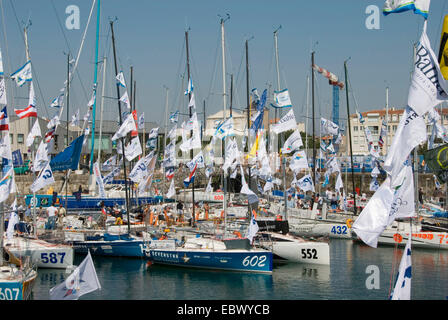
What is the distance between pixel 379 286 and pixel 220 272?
23.3 feet

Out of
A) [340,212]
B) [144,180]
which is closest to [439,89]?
[144,180]

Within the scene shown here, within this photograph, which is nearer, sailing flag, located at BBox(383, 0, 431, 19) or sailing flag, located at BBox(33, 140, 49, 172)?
sailing flag, located at BBox(383, 0, 431, 19)

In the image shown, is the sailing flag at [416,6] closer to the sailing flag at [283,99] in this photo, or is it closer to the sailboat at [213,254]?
the sailboat at [213,254]

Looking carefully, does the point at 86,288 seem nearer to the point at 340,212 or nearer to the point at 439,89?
the point at 439,89

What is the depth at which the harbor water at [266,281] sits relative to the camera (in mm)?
22859

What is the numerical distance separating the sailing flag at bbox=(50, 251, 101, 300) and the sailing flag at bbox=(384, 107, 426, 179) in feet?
23.4

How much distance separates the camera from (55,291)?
13688mm

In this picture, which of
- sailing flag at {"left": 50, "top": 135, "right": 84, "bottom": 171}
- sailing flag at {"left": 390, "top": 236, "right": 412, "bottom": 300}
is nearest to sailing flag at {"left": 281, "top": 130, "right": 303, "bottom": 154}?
sailing flag at {"left": 50, "top": 135, "right": 84, "bottom": 171}

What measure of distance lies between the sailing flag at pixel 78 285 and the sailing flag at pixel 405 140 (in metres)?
7.14

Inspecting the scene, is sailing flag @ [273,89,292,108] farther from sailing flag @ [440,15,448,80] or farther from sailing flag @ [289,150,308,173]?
sailing flag @ [440,15,448,80]

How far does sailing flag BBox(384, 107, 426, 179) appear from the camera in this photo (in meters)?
11.2

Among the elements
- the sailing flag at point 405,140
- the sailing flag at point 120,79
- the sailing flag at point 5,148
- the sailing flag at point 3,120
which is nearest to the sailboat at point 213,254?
the sailing flag at point 120,79

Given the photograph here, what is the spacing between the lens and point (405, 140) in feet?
37.3

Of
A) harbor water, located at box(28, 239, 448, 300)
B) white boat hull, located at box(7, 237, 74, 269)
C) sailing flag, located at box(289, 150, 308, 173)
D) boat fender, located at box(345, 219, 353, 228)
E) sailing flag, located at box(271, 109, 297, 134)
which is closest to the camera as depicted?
harbor water, located at box(28, 239, 448, 300)
